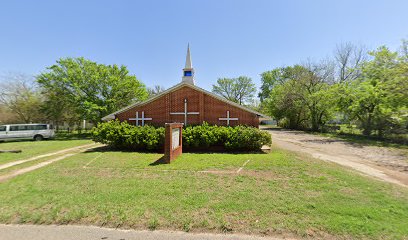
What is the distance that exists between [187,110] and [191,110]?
0.29 m

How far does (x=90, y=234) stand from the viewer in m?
3.39

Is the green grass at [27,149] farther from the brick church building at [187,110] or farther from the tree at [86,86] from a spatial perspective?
the tree at [86,86]

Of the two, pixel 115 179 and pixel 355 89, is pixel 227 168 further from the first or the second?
pixel 355 89

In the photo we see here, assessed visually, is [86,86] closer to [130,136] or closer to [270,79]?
[130,136]

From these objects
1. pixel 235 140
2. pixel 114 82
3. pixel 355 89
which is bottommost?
pixel 235 140

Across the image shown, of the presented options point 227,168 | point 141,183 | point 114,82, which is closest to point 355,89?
point 227,168

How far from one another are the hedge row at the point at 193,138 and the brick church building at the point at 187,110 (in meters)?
1.47

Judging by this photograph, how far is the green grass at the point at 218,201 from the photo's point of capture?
3576 mm

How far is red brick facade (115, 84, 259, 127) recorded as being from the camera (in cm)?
1340

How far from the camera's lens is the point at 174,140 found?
9.79 metres

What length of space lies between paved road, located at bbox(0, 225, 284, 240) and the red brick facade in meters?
10.4

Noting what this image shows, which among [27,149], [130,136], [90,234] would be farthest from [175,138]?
[27,149]

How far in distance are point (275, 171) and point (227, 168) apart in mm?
1811

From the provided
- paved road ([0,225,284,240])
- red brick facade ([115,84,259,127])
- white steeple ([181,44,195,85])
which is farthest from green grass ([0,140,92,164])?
white steeple ([181,44,195,85])
